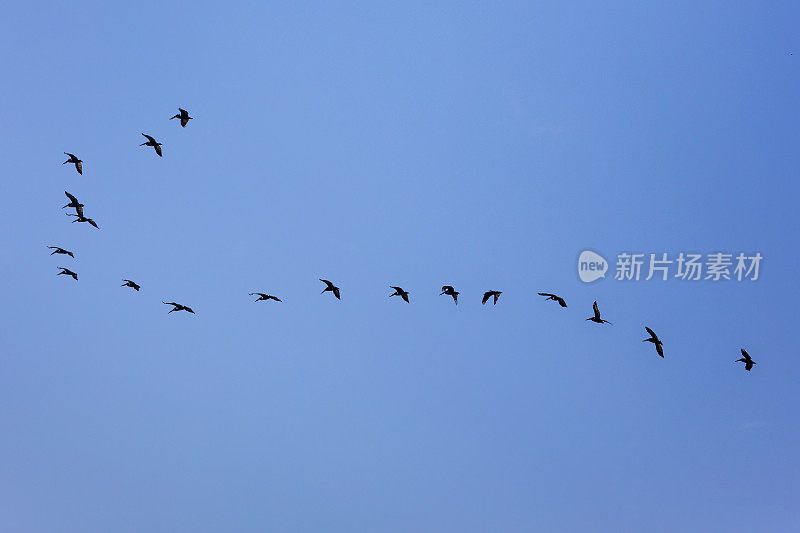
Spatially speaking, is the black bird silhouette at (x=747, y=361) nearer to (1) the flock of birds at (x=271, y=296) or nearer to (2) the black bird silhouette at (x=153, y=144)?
(1) the flock of birds at (x=271, y=296)

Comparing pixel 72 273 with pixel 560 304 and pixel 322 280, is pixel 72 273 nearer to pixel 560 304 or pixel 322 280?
pixel 322 280

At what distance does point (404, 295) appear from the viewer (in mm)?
70438

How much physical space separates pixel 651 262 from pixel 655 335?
11.8 meters

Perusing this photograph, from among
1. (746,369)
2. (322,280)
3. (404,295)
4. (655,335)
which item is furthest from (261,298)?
(746,369)

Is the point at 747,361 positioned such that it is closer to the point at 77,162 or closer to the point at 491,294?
the point at 491,294

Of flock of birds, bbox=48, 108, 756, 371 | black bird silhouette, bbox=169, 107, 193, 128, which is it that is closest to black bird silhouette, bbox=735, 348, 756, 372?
flock of birds, bbox=48, 108, 756, 371

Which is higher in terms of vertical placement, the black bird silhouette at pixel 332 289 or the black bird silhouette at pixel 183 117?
A: the black bird silhouette at pixel 183 117

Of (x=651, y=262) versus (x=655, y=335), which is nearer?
(x=655, y=335)

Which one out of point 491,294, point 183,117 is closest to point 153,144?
point 183,117

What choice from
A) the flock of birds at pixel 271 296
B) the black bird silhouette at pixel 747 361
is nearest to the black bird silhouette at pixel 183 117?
the flock of birds at pixel 271 296

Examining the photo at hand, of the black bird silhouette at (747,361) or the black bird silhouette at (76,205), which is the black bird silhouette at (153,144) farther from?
the black bird silhouette at (747,361)

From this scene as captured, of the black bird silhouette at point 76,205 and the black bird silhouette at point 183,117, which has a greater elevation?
the black bird silhouette at point 183,117

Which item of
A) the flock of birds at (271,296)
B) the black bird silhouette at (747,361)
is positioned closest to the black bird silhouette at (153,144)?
the flock of birds at (271,296)

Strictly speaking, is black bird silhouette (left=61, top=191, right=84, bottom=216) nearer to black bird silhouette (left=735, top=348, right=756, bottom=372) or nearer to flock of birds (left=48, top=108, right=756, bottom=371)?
flock of birds (left=48, top=108, right=756, bottom=371)
